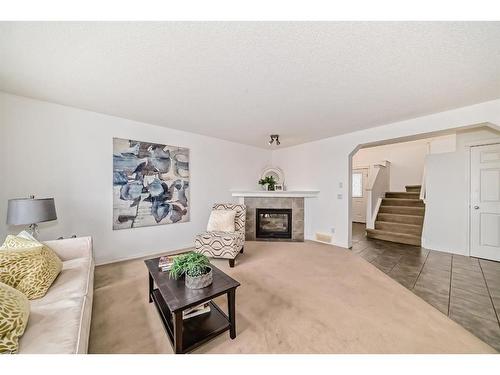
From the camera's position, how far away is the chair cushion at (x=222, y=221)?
334 centimetres

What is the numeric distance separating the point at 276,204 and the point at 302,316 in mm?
2789

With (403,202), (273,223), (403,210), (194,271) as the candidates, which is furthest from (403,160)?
(194,271)

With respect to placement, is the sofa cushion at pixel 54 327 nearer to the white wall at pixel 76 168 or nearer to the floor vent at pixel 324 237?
the white wall at pixel 76 168

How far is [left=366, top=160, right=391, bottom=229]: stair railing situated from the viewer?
194 inches

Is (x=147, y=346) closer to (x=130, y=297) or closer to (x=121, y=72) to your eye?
(x=130, y=297)

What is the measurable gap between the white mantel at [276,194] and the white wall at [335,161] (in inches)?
8.3

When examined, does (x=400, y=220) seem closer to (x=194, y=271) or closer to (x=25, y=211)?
(x=194, y=271)

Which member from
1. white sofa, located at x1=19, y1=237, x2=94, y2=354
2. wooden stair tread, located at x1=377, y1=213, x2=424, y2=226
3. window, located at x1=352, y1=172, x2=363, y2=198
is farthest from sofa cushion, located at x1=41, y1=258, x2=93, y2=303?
window, located at x1=352, y1=172, x2=363, y2=198

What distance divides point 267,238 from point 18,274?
3706 millimetres

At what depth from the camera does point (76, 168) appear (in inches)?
105

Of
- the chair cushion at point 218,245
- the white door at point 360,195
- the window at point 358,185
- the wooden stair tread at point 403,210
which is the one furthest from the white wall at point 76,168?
the window at point 358,185

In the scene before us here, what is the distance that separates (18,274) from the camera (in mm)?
1346

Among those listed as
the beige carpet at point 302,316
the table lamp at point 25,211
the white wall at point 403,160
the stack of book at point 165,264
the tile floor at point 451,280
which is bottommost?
the tile floor at point 451,280
